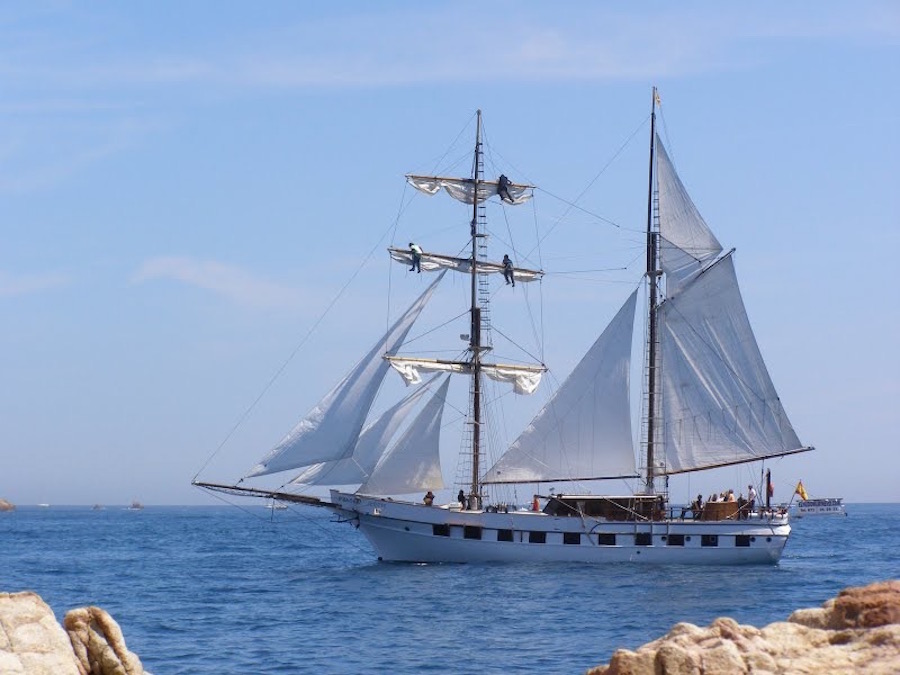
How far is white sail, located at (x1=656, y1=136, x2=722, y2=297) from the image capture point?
4866cm

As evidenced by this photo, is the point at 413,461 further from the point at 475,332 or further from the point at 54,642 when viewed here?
the point at 54,642

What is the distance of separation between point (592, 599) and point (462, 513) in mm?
12321

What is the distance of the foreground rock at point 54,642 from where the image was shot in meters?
13.3

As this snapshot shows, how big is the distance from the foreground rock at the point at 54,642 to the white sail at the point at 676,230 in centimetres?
3645

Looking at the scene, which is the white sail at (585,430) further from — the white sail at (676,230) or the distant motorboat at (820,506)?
the distant motorboat at (820,506)

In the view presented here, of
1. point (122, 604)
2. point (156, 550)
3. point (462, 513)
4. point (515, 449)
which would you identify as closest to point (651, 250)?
point (515, 449)

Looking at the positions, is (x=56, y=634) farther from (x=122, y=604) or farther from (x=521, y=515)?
(x=521, y=515)

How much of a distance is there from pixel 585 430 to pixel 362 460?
Result: 8.31 meters

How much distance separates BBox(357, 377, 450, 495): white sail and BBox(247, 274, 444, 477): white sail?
1733 millimetres

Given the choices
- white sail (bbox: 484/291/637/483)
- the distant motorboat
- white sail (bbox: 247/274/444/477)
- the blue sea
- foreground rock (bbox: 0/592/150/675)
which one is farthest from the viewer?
the distant motorboat

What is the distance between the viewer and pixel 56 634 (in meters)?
13.9

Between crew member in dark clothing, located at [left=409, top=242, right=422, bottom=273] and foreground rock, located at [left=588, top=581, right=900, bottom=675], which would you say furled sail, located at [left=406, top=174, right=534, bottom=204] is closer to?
crew member in dark clothing, located at [left=409, top=242, right=422, bottom=273]

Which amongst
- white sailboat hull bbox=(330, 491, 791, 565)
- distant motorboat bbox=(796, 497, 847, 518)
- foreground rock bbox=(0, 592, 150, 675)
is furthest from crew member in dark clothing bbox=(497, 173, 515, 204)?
distant motorboat bbox=(796, 497, 847, 518)

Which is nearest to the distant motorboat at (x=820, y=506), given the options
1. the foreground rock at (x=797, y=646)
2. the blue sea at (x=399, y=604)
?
the blue sea at (x=399, y=604)
